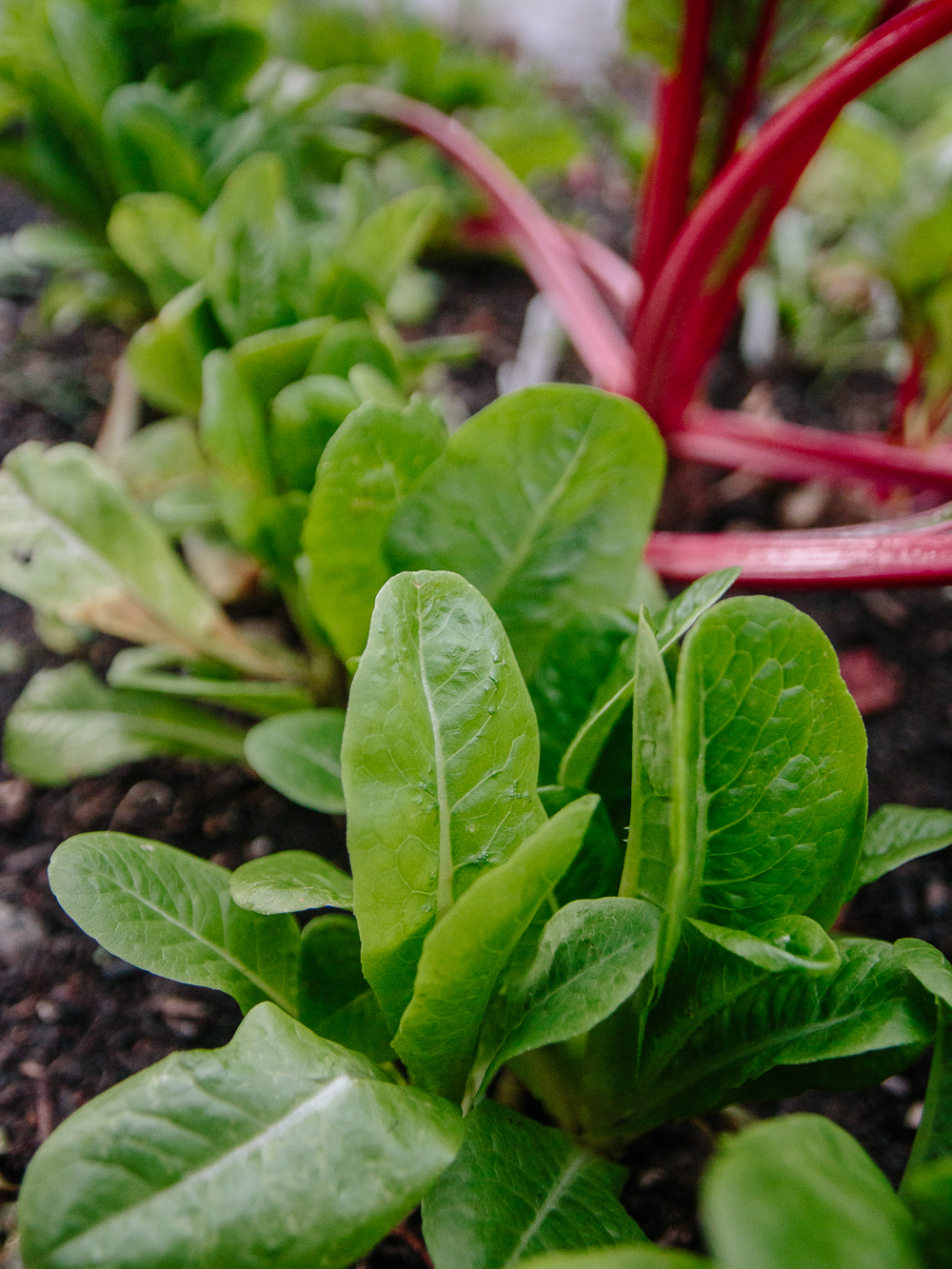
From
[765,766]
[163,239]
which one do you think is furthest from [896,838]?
[163,239]

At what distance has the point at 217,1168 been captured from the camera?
36 cm

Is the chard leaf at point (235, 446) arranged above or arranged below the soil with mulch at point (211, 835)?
above

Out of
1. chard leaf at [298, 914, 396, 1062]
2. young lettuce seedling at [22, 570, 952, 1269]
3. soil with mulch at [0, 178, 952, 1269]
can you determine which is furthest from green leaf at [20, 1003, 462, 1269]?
soil with mulch at [0, 178, 952, 1269]

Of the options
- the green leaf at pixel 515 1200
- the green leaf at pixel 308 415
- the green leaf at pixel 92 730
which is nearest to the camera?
the green leaf at pixel 515 1200

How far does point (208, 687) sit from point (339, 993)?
236 millimetres

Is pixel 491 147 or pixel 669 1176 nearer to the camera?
pixel 669 1176

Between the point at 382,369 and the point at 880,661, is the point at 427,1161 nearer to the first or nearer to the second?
the point at 382,369

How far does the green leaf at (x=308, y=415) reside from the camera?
603 mm

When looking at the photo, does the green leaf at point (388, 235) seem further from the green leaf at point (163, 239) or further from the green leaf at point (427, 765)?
the green leaf at point (427, 765)

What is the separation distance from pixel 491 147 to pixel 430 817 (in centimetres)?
116

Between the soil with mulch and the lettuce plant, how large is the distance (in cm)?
13

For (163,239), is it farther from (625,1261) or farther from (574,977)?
(625,1261)

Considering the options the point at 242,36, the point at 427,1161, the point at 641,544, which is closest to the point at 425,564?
the point at 641,544

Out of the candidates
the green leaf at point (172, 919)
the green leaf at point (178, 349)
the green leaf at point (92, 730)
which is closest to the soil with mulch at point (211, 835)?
the green leaf at point (92, 730)
